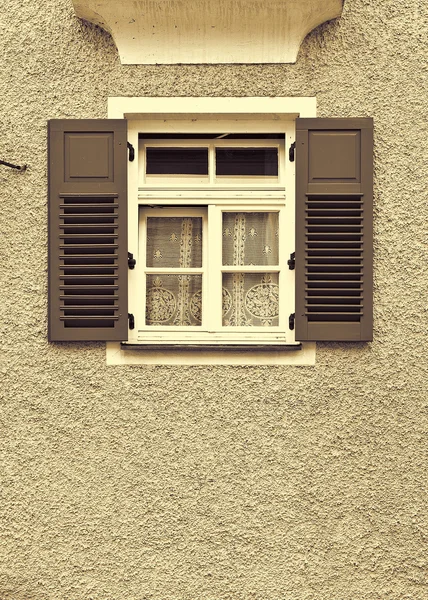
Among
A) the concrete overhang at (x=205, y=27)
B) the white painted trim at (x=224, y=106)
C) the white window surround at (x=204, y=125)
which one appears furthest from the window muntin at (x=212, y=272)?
the concrete overhang at (x=205, y=27)

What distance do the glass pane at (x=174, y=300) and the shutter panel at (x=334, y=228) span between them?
2.05ft

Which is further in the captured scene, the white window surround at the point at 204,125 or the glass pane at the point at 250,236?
the glass pane at the point at 250,236

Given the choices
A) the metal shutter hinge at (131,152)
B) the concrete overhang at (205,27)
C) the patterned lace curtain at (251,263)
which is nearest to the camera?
the concrete overhang at (205,27)

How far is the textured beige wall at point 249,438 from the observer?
322 centimetres

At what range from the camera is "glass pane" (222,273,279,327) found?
3.38m

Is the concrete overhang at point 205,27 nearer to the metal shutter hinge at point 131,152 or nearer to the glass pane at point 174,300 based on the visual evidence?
the metal shutter hinge at point 131,152

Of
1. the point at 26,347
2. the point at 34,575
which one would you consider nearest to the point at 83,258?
the point at 26,347

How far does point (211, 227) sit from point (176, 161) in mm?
462

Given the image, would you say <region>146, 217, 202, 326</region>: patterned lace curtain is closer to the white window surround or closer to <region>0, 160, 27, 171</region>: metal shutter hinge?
the white window surround

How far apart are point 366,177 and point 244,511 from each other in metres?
2.04

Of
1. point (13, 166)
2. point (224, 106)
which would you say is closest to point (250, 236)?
point (224, 106)

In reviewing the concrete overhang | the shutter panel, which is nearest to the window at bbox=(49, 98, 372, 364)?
the shutter panel

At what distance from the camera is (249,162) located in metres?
3.39

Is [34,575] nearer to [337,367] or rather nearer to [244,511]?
[244,511]
